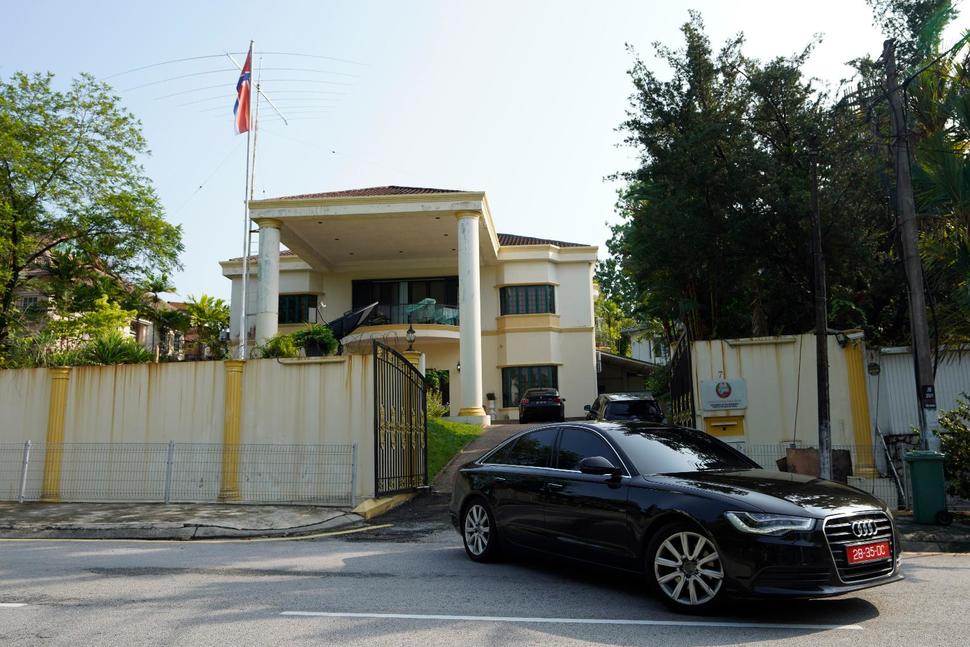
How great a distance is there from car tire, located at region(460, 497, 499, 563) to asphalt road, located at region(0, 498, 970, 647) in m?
0.15

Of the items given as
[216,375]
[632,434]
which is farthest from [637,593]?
[216,375]

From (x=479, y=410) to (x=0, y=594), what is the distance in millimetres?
20057

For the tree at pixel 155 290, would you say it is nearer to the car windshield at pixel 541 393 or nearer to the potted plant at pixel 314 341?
the potted plant at pixel 314 341

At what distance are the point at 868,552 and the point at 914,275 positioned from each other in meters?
7.09

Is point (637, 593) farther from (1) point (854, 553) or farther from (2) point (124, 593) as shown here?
(2) point (124, 593)

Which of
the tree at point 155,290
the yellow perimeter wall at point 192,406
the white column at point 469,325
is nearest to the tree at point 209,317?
the tree at point 155,290

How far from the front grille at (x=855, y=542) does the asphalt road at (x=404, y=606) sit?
1.05 ft

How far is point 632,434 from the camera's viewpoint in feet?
22.0

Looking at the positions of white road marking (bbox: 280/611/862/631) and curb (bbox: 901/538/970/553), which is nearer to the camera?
white road marking (bbox: 280/611/862/631)

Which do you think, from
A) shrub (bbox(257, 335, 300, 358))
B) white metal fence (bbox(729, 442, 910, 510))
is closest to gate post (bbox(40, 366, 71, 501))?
shrub (bbox(257, 335, 300, 358))

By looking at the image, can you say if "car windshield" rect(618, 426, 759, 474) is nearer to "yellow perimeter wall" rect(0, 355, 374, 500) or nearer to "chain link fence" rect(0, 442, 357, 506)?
"chain link fence" rect(0, 442, 357, 506)

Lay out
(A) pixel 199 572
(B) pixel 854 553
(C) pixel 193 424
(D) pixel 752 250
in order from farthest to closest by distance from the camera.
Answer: (D) pixel 752 250
(C) pixel 193 424
(A) pixel 199 572
(B) pixel 854 553

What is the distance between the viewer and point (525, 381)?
110 feet

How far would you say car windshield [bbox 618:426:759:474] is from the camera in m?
6.20
